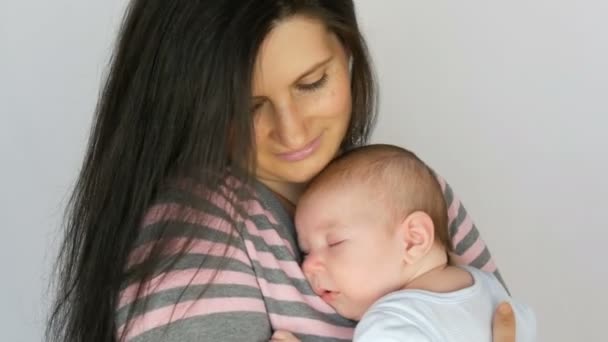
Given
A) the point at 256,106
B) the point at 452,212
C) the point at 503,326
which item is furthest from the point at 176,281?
the point at 452,212

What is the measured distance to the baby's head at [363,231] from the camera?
1112mm

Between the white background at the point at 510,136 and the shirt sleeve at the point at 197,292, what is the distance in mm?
593

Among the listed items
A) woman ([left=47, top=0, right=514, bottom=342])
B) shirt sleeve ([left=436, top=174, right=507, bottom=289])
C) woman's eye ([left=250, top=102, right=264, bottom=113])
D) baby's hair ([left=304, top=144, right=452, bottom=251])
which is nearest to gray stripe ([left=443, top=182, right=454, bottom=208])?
shirt sleeve ([left=436, top=174, right=507, bottom=289])

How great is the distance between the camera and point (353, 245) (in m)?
1.12

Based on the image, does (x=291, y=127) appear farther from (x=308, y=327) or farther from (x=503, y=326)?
(x=503, y=326)

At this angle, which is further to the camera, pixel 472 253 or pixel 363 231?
pixel 472 253

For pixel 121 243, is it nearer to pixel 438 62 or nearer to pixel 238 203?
pixel 238 203

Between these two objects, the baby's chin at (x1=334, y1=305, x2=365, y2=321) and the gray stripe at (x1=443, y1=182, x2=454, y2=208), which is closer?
the baby's chin at (x1=334, y1=305, x2=365, y2=321)

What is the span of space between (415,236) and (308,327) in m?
0.18

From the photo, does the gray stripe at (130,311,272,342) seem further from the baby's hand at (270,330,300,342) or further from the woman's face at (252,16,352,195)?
the woman's face at (252,16,352,195)

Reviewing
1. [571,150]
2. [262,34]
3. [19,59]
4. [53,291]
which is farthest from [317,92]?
[571,150]

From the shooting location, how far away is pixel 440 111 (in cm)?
184

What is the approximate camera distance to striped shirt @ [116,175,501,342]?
98 centimetres

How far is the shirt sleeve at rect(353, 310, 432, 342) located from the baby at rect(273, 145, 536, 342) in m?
0.04
